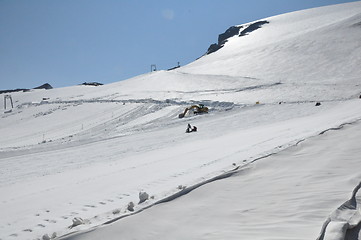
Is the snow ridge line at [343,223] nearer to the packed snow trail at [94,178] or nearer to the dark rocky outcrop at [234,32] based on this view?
the packed snow trail at [94,178]

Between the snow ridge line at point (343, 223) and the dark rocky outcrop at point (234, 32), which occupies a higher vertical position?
the dark rocky outcrop at point (234, 32)

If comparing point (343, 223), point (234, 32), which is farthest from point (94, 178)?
point (234, 32)

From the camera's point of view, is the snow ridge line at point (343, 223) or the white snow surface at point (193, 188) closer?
the snow ridge line at point (343, 223)

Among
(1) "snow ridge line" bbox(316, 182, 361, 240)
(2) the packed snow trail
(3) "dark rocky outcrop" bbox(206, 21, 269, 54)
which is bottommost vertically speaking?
(1) "snow ridge line" bbox(316, 182, 361, 240)

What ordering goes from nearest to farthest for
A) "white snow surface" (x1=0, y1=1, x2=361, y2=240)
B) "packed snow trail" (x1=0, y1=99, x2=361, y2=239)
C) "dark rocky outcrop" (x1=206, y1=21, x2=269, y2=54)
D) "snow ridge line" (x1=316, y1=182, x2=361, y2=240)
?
"snow ridge line" (x1=316, y1=182, x2=361, y2=240) → "white snow surface" (x1=0, y1=1, x2=361, y2=240) → "packed snow trail" (x1=0, y1=99, x2=361, y2=239) → "dark rocky outcrop" (x1=206, y1=21, x2=269, y2=54)

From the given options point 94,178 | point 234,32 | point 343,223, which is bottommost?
point 343,223

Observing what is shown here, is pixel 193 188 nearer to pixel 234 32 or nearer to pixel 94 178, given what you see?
pixel 94 178

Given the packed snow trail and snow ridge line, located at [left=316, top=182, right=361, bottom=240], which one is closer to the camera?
snow ridge line, located at [left=316, top=182, right=361, bottom=240]

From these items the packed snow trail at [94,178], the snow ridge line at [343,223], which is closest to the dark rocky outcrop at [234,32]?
the packed snow trail at [94,178]

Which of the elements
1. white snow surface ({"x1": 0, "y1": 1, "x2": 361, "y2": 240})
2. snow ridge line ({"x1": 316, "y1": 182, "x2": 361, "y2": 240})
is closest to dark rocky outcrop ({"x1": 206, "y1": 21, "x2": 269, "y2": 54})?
white snow surface ({"x1": 0, "y1": 1, "x2": 361, "y2": 240})

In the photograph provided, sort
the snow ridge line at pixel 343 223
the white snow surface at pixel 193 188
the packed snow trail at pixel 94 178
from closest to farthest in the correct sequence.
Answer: the snow ridge line at pixel 343 223 < the white snow surface at pixel 193 188 < the packed snow trail at pixel 94 178

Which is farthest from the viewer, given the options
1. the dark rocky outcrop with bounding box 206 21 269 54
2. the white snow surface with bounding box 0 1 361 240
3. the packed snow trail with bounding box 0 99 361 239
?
the dark rocky outcrop with bounding box 206 21 269 54

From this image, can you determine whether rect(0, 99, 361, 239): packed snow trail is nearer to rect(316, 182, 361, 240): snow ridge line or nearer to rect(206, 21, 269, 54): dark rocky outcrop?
rect(316, 182, 361, 240): snow ridge line

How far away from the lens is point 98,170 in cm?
904
